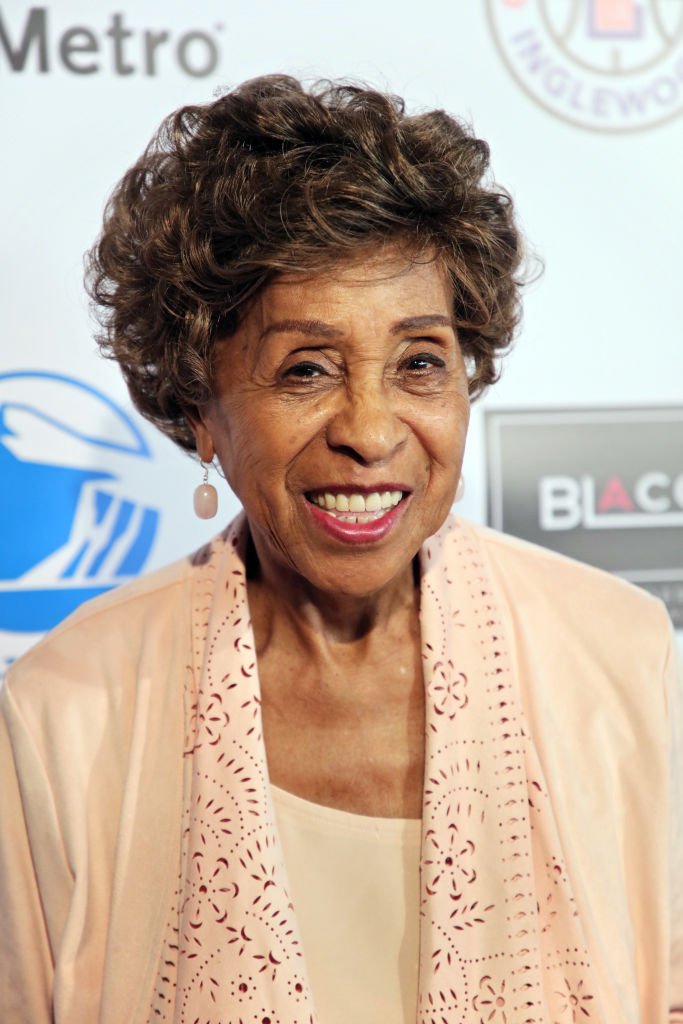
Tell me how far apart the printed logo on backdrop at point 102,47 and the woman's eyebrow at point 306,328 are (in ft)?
2.46

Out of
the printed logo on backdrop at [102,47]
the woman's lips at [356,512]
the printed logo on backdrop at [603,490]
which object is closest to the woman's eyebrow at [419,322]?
the woman's lips at [356,512]

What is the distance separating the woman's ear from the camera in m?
1.43

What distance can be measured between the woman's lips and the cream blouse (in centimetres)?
34

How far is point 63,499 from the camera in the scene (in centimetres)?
187

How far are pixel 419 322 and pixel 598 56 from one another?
86 cm

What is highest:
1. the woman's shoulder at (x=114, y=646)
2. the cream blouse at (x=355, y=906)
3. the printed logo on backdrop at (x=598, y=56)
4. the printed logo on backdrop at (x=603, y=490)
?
the printed logo on backdrop at (x=598, y=56)

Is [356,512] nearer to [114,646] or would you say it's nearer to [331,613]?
[331,613]

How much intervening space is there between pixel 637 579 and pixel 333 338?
3.01 ft

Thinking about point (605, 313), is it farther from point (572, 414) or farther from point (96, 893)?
point (96, 893)

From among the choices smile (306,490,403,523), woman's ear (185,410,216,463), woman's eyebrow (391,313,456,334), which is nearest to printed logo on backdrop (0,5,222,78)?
woman's ear (185,410,216,463)

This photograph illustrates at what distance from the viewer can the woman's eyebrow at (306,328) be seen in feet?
4.02

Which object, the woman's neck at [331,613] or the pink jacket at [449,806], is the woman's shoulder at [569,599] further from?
the woman's neck at [331,613]

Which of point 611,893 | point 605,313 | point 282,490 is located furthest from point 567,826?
point 605,313

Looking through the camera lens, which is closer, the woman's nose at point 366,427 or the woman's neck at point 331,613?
the woman's nose at point 366,427
